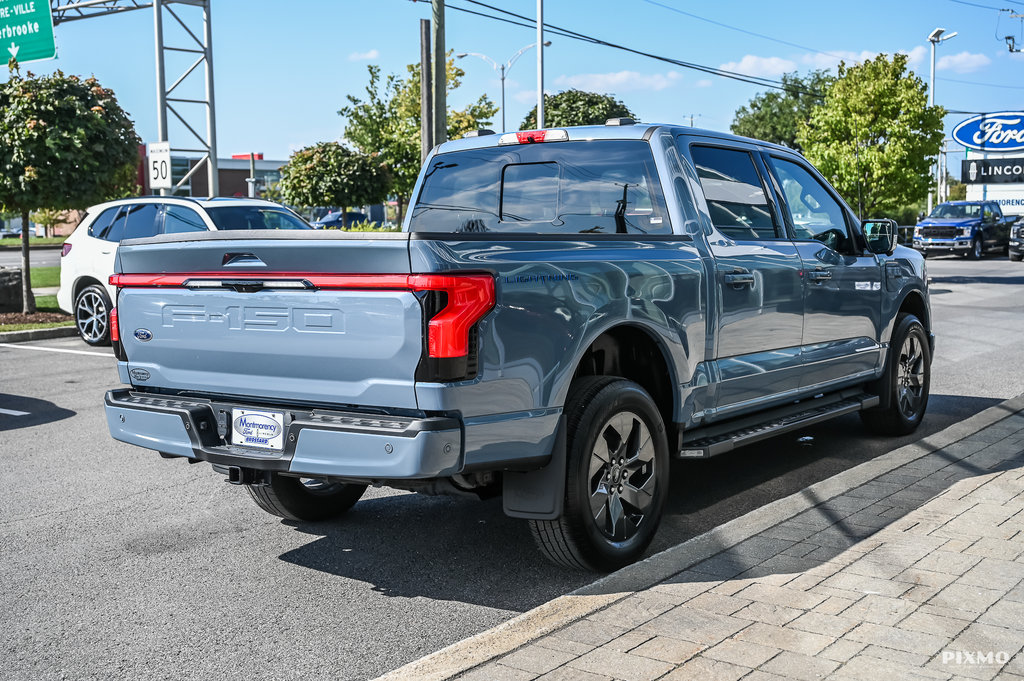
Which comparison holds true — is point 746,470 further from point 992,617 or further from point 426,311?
point 426,311

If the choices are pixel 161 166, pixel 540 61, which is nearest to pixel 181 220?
pixel 161 166

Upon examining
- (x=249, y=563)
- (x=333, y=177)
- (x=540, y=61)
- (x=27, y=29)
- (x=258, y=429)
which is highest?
(x=540, y=61)

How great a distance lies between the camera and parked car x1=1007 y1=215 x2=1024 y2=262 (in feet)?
124

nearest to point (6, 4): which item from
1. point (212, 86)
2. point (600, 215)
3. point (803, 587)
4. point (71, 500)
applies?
point (212, 86)

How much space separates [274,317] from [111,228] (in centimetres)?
1108

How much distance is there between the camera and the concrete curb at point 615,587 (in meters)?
3.57

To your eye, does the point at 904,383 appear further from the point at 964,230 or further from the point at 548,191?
the point at 964,230

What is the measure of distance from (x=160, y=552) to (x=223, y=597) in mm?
801

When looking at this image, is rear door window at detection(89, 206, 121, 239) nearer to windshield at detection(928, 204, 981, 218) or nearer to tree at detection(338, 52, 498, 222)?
tree at detection(338, 52, 498, 222)

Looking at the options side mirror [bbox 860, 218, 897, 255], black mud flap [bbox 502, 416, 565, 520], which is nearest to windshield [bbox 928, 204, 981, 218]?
side mirror [bbox 860, 218, 897, 255]

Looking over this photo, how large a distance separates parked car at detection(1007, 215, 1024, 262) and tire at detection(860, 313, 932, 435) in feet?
110

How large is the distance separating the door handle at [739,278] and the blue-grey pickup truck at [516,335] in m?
0.02

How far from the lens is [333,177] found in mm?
31734

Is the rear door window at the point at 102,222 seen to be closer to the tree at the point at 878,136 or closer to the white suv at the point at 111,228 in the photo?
the white suv at the point at 111,228
